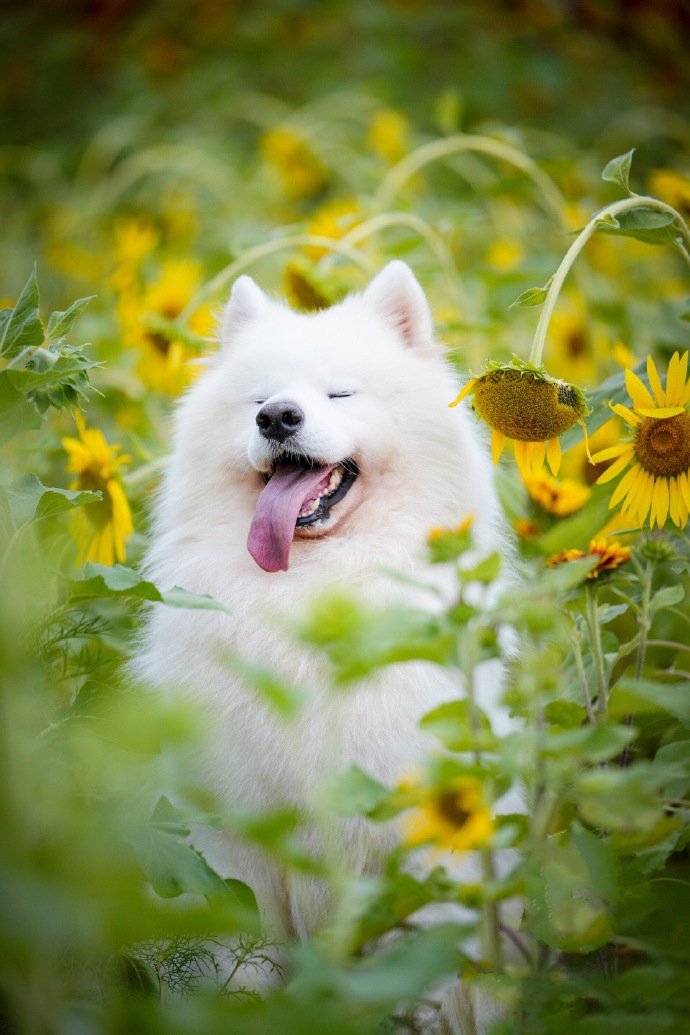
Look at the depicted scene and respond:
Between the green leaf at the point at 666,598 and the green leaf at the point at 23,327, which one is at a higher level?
the green leaf at the point at 23,327

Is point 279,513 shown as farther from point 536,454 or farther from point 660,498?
point 660,498

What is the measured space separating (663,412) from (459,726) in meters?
0.87

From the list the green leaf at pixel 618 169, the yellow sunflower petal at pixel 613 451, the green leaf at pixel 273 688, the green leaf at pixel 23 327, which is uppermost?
the green leaf at pixel 618 169

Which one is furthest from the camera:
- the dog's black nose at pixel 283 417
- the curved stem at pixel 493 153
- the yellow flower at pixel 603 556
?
the curved stem at pixel 493 153

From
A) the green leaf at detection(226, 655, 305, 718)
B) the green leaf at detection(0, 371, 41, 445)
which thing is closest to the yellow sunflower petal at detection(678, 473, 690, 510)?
the green leaf at detection(226, 655, 305, 718)

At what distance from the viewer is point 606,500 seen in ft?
6.28

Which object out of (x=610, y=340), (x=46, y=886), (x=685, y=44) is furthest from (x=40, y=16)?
(x=46, y=886)

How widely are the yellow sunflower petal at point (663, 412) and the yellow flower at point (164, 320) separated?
1716 millimetres

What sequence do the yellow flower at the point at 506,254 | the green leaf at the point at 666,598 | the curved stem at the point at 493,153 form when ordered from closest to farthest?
the green leaf at the point at 666,598 → the curved stem at the point at 493,153 → the yellow flower at the point at 506,254

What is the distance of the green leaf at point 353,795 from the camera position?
4.10 feet

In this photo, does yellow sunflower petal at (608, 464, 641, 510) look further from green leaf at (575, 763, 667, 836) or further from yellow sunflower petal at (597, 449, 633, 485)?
green leaf at (575, 763, 667, 836)

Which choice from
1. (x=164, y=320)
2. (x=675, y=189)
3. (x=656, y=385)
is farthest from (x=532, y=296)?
(x=164, y=320)

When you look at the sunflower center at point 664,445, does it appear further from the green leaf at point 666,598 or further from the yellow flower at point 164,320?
the yellow flower at point 164,320

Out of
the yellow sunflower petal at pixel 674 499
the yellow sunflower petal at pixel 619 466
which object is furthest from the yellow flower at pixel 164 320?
the yellow sunflower petal at pixel 674 499
